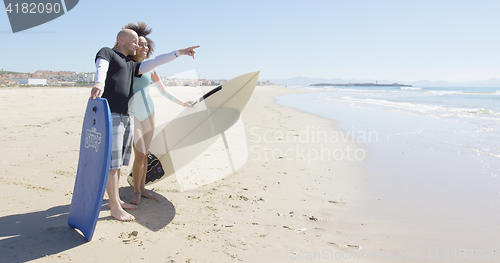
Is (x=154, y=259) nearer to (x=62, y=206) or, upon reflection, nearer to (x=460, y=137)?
(x=62, y=206)

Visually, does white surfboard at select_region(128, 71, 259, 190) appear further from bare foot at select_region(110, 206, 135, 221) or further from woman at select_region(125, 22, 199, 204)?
bare foot at select_region(110, 206, 135, 221)

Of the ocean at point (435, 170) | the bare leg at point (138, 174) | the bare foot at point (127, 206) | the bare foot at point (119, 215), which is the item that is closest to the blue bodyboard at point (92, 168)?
the bare foot at point (119, 215)

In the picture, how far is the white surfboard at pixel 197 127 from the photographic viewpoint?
3.22m

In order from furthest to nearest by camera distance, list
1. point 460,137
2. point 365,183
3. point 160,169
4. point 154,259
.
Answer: point 460,137, point 365,183, point 160,169, point 154,259

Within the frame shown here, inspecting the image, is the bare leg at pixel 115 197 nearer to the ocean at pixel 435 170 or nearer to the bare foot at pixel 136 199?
the bare foot at pixel 136 199

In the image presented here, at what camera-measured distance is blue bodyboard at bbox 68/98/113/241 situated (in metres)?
1.92

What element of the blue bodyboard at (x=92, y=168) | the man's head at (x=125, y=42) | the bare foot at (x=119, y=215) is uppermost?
the man's head at (x=125, y=42)

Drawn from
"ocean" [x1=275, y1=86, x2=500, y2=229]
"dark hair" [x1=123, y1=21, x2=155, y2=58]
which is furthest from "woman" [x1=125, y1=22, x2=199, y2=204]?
"ocean" [x1=275, y1=86, x2=500, y2=229]

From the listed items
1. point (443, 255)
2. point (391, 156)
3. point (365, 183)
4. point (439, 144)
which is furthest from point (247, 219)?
point (439, 144)

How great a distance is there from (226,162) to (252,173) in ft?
1.79

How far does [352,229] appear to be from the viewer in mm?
2531

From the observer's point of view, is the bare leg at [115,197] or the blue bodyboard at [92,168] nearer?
the blue bodyboard at [92,168]

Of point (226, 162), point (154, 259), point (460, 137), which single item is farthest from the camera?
point (460, 137)

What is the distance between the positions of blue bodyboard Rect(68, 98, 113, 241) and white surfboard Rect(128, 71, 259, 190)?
1.03m
